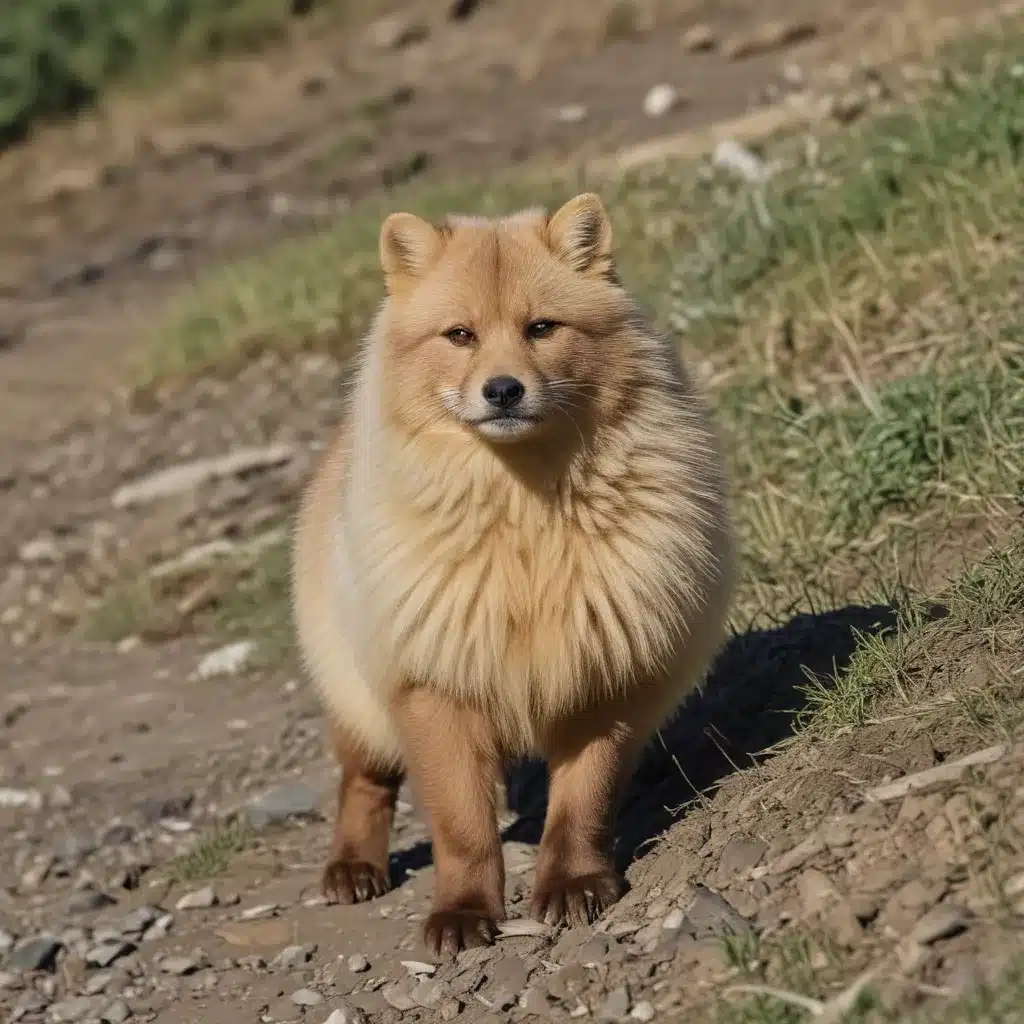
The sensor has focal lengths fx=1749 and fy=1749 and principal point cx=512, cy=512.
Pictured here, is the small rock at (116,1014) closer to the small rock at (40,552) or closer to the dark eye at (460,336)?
the dark eye at (460,336)

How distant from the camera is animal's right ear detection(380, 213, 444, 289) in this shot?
4.75m

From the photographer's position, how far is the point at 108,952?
523 centimetres

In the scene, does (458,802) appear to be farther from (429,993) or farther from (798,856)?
(798,856)

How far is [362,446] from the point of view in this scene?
479 centimetres

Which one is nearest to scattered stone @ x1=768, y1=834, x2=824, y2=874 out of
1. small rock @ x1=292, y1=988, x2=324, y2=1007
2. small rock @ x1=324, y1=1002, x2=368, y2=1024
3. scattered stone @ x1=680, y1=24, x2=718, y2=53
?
small rock @ x1=324, y1=1002, x2=368, y2=1024

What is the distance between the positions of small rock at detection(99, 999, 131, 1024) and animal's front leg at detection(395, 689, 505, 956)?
953 mm

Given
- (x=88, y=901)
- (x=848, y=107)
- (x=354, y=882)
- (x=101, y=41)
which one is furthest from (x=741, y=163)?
(x=101, y=41)

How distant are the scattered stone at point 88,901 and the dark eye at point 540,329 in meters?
→ 2.49

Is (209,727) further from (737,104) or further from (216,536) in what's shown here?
(737,104)

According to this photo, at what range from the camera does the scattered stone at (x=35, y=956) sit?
17.2 feet

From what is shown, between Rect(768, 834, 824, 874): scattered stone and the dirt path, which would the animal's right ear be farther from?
Rect(768, 834, 824, 874): scattered stone

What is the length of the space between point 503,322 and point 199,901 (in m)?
2.24

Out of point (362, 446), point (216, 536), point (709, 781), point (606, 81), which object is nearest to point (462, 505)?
point (362, 446)

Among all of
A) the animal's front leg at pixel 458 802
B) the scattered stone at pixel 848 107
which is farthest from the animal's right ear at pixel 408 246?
the scattered stone at pixel 848 107
